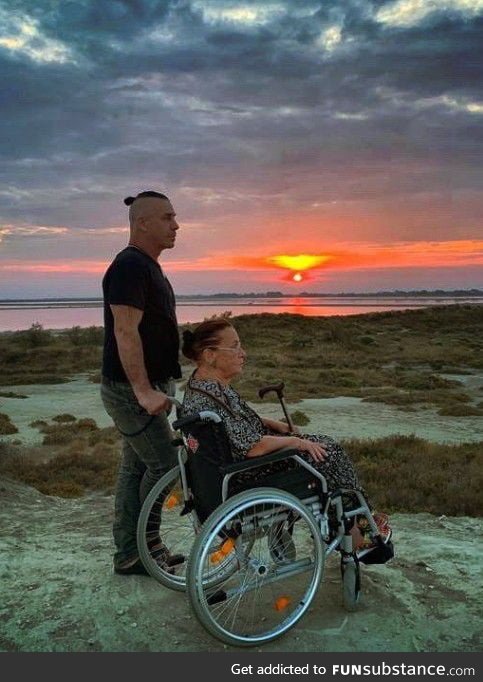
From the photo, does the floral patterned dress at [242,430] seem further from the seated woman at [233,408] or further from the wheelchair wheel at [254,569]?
the wheelchair wheel at [254,569]

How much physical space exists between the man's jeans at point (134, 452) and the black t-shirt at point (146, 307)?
0.41 ft

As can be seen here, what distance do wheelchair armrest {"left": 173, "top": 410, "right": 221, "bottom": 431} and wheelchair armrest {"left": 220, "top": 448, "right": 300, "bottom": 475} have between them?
0.24 metres

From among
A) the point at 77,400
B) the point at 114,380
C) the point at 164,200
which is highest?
the point at 164,200

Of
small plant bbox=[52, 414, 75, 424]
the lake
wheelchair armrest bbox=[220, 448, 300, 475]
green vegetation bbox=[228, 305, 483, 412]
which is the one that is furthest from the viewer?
the lake

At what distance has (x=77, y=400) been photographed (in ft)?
55.9

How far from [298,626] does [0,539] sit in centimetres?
274

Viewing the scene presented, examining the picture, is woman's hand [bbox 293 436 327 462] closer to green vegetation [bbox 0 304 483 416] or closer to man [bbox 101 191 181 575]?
man [bbox 101 191 181 575]

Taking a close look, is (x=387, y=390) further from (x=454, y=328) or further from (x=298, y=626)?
(x=454, y=328)

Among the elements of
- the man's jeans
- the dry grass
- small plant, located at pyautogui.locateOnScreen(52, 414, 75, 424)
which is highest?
the man's jeans

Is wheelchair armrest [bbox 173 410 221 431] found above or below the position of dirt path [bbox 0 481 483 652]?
above

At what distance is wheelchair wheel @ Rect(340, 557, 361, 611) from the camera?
11.4 feet

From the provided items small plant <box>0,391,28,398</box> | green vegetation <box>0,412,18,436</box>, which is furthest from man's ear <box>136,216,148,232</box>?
small plant <box>0,391,28,398</box>

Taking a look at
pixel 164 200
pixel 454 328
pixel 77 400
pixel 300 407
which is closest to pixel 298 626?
pixel 164 200

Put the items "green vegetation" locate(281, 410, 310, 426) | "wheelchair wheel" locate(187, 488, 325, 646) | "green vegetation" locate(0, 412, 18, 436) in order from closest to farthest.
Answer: "wheelchair wheel" locate(187, 488, 325, 646) < "green vegetation" locate(0, 412, 18, 436) < "green vegetation" locate(281, 410, 310, 426)
